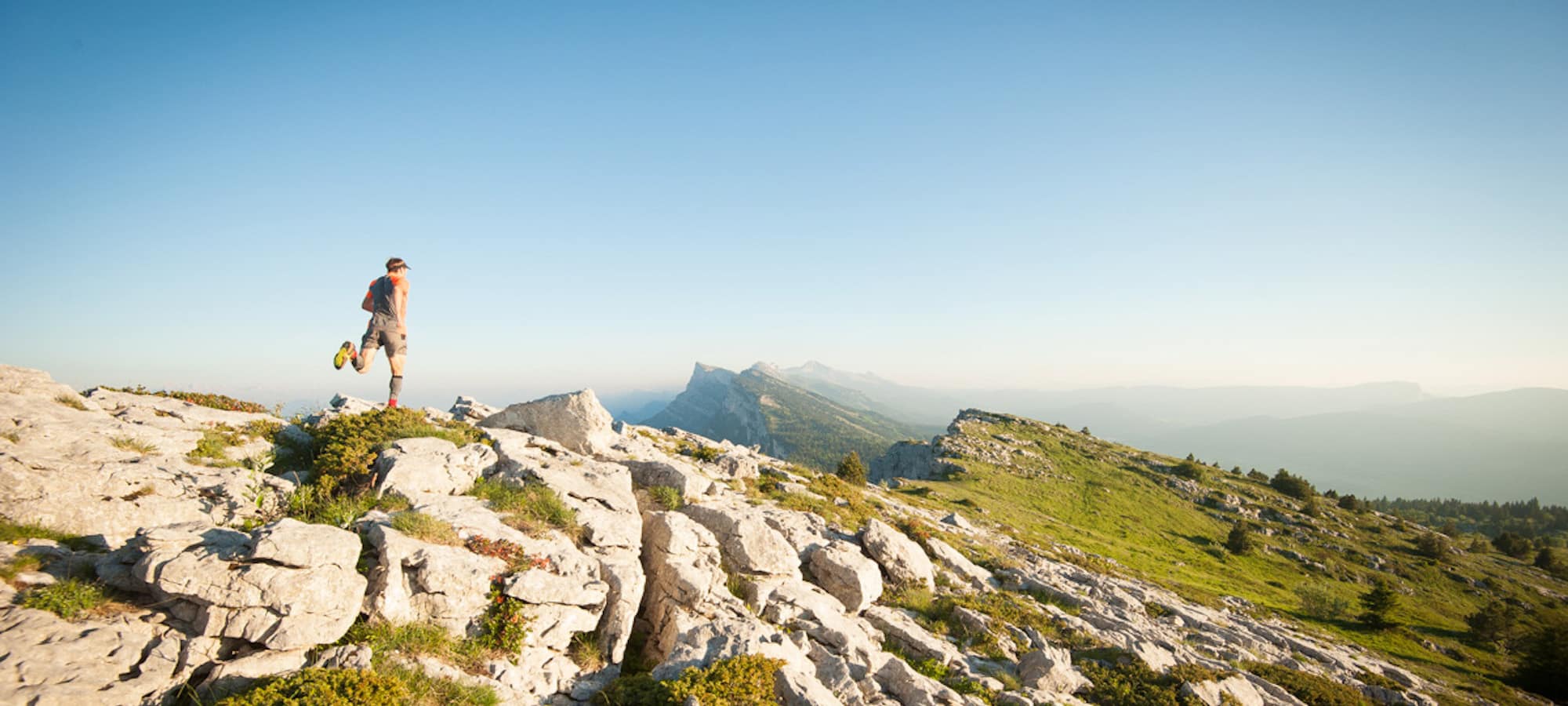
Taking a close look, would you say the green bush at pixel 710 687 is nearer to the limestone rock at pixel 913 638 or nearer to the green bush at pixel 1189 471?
the limestone rock at pixel 913 638

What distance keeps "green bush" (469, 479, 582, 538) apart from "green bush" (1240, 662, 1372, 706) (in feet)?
79.0

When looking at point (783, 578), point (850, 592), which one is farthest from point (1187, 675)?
point (783, 578)

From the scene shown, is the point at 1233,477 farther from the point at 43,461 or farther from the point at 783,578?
the point at 43,461

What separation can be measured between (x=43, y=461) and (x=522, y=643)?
439 inches

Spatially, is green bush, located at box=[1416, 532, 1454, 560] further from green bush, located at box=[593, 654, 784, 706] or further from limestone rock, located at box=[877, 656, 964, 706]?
green bush, located at box=[593, 654, 784, 706]

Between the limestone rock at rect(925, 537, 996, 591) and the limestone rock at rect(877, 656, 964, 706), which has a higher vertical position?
the limestone rock at rect(877, 656, 964, 706)

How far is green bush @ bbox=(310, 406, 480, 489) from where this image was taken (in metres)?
14.7

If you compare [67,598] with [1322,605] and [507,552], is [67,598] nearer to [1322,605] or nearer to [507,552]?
[507,552]

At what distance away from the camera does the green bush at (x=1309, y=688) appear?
16594 mm

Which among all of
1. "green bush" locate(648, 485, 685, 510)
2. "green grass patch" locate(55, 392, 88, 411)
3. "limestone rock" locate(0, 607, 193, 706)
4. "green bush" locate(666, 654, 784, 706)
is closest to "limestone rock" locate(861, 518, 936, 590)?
"green bush" locate(648, 485, 685, 510)

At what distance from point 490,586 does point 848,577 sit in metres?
11.1

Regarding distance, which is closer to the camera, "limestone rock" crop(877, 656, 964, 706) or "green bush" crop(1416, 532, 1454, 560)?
"limestone rock" crop(877, 656, 964, 706)

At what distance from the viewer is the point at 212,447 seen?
1530cm

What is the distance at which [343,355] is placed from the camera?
17125mm
